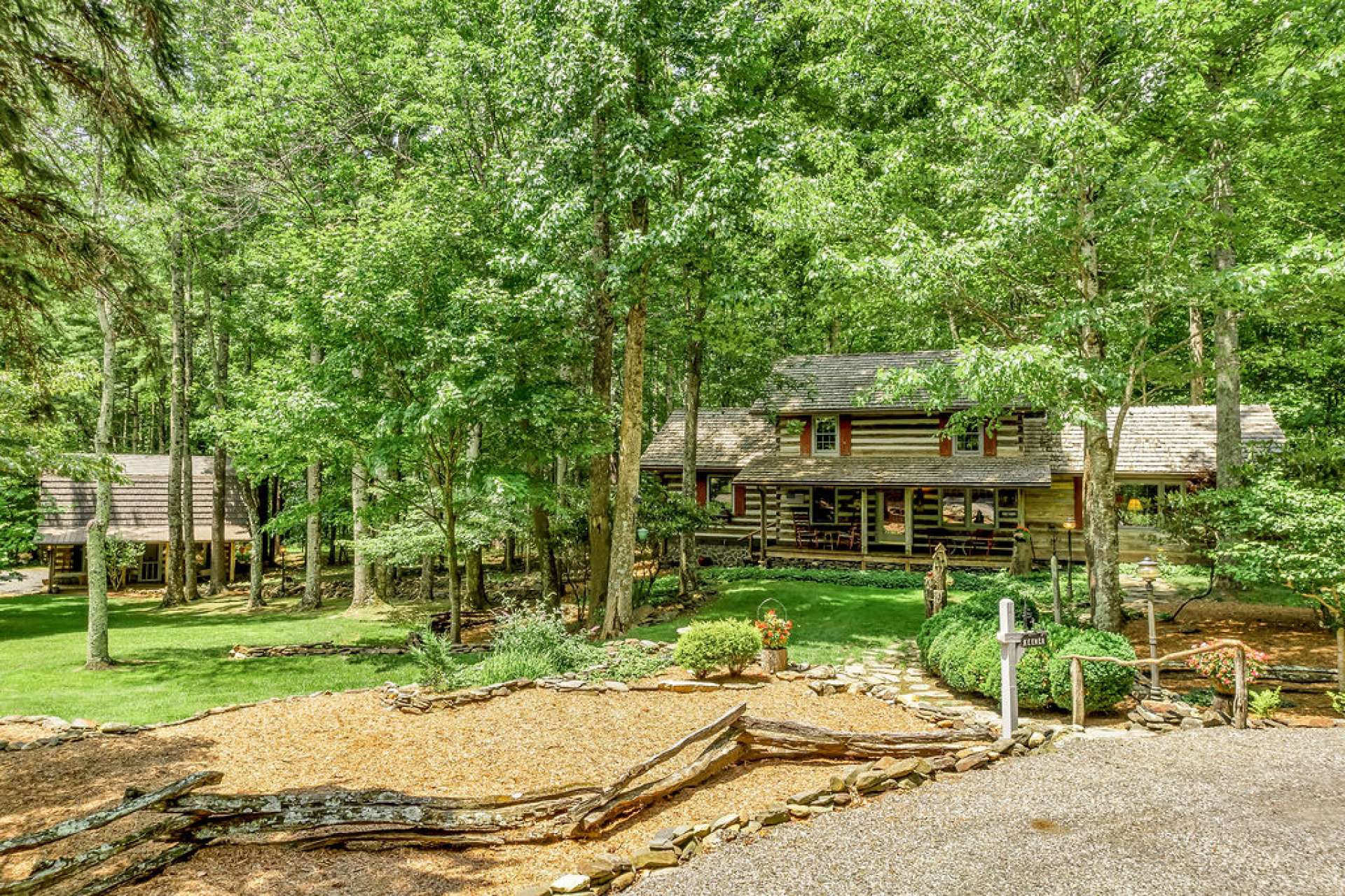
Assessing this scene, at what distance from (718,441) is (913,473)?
840 centimetres

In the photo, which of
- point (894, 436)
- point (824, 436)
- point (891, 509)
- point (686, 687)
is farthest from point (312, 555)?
point (891, 509)

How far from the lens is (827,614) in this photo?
16312 millimetres

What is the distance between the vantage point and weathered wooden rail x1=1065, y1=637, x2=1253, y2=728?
27.3 feet

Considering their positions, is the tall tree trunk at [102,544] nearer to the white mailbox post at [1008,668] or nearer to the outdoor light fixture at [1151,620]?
the white mailbox post at [1008,668]

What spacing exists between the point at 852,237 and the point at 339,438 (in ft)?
34.4

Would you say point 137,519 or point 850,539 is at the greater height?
point 137,519

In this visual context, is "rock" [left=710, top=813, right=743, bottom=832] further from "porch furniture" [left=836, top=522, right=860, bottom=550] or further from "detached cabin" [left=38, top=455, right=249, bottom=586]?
"detached cabin" [left=38, top=455, right=249, bottom=586]

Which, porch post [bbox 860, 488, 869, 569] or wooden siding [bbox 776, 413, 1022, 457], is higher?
wooden siding [bbox 776, 413, 1022, 457]

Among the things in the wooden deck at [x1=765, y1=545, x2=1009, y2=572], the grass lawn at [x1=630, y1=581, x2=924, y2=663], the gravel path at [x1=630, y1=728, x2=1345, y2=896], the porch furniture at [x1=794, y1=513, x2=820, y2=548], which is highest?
the porch furniture at [x1=794, y1=513, x2=820, y2=548]

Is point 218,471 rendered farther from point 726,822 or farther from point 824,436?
→ point 726,822

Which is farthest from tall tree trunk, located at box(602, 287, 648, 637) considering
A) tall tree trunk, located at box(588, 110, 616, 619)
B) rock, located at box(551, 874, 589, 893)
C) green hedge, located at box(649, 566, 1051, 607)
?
rock, located at box(551, 874, 589, 893)

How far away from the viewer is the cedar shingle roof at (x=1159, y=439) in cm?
2228

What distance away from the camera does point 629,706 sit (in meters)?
9.29

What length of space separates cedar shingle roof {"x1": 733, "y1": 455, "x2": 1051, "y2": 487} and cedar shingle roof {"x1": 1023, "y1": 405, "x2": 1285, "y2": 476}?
1407 mm
